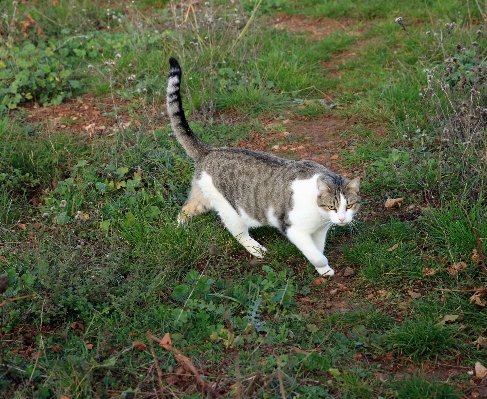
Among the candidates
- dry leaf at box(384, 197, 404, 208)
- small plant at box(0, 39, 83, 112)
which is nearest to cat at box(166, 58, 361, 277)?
dry leaf at box(384, 197, 404, 208)

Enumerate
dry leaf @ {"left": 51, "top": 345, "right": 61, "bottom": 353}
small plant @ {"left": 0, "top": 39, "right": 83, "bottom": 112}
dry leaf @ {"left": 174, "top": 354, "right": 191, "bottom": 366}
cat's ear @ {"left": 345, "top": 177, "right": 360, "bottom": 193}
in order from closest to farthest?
dry leaf @ {"left": 174, "top": 354, "right": 191, "bottom": 366} < dry leaf @ {"left": 51, "top": 345, "right": 61, "bottom": 353} < cat's ear @ {"left": 345, "top": 177, "right": 360, "bottom": 193} < small plant @ {"left": 0, "top": 39, "right": 83, "bottom": 112}

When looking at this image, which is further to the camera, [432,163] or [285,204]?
[432,163]

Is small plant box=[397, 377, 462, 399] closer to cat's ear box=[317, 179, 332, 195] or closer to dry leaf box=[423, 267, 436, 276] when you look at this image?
dry leaf box=[423, 267, 436, 276]

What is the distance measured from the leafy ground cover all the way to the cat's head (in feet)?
1.15

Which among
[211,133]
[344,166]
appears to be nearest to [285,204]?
[344,166]

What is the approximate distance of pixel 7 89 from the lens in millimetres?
6613

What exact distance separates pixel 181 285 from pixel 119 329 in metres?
0.48

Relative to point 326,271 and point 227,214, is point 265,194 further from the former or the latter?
point 326,271

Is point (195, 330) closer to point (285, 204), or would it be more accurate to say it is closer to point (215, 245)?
point (215, 245)

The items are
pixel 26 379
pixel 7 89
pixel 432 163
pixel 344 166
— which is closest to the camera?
pixel 26 379

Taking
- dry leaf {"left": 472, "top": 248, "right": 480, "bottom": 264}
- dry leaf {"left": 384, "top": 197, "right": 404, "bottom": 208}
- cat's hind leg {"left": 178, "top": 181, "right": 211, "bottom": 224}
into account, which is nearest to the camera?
dry leaf {"left": 472, "top": 248, "right": 480, "bottom": 264}

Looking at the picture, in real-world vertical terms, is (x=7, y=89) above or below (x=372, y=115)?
above

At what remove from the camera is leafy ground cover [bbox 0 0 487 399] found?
11.5 ft

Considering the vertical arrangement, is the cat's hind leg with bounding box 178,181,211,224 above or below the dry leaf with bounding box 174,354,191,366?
below
